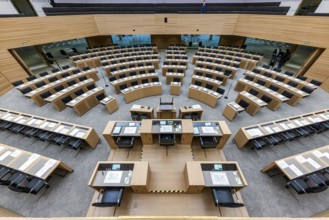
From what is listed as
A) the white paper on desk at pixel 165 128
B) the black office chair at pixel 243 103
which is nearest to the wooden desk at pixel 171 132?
the white paper on desk at pixel 165 128

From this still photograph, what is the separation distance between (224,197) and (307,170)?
2.94 meters

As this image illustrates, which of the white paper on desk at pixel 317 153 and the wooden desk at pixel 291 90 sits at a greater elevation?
the wooden desk at pixel 291 90

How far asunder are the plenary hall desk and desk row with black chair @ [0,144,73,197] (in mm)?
1915

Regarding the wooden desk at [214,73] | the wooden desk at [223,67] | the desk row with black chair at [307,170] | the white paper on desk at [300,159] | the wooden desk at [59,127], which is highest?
the wooden desk at [223,67]

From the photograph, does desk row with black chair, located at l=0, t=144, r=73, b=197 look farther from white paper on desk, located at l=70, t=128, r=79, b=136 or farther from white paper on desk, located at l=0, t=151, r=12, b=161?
white paper on desk, located at l=70, t=128, r=79, b=136

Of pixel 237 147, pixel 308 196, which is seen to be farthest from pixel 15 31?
pixel 308 196

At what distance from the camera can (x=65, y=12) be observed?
13.6 metres

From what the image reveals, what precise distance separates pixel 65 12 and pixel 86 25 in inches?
101

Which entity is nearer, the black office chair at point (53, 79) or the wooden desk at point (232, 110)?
the wooden desk at point (232, 110)

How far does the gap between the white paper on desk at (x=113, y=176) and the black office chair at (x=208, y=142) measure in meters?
2.64

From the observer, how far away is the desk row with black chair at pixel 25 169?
12.8 ft

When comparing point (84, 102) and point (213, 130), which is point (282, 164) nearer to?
point (213, 130)

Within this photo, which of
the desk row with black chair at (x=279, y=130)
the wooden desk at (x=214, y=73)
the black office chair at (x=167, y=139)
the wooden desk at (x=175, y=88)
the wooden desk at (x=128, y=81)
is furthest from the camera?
the wooden desk at (x=214, y=73)

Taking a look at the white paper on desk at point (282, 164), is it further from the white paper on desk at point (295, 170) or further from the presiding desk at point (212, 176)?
the presiding desk at point (212, 176)
